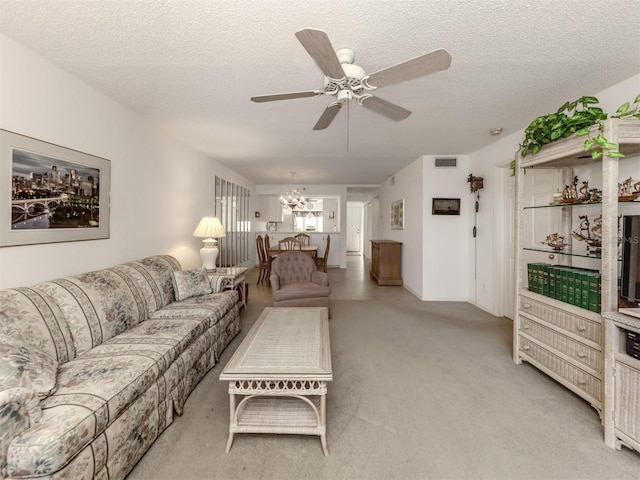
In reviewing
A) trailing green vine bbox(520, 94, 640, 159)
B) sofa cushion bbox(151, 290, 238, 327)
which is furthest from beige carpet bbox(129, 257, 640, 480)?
trailing green vine bbox(520, 94, 640, 159)

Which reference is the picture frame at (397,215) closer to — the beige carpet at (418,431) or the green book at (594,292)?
the beige carpet at (418,431)

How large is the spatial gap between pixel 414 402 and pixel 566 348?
4.03 feet

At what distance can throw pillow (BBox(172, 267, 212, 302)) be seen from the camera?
9.94 feet

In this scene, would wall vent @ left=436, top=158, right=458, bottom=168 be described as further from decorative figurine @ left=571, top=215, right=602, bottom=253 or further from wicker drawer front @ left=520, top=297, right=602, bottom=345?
wicker drawer front @ left=520, top=297, right=602, bottom=345

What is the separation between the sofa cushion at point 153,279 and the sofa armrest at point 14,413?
4.66 feet

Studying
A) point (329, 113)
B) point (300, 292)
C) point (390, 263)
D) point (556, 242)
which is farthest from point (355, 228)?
point (329, 113)

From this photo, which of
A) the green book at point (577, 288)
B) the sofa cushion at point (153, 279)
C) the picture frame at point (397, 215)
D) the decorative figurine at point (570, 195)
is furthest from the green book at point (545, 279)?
the picture frame at point (397, 215)

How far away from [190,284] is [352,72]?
8.40 ft

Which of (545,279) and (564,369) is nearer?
(564,369)

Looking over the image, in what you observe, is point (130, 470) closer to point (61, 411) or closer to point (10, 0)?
point (61, 411)

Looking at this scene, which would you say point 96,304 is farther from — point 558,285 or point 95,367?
Result: point 558,285

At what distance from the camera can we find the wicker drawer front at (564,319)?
1.97 m

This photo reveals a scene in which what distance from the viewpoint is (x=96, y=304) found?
6.84 ft

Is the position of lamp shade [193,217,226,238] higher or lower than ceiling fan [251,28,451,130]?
lower
